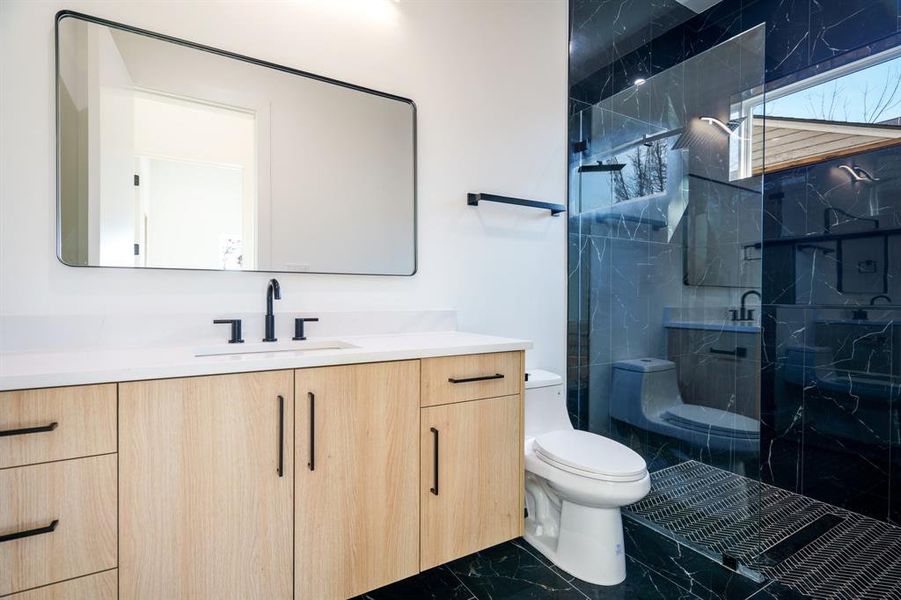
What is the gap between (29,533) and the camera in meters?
0.92

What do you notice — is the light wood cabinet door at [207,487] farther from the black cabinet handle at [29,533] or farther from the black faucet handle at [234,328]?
the black faucet handle at [234,328]

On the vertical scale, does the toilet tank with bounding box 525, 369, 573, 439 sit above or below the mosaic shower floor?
above

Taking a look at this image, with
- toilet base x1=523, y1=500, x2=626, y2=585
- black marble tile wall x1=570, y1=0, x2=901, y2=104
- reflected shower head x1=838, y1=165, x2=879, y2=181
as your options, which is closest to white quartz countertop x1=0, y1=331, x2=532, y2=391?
toilet base x1=523, y1=500, x2=626, y2=585

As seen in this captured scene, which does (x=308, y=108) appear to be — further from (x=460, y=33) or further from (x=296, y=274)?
(x=460, y=33)

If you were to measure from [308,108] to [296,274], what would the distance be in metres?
0.66

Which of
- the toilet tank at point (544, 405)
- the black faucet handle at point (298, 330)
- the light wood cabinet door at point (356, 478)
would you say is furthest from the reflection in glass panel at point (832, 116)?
the black faucet handle at point (298, 330)

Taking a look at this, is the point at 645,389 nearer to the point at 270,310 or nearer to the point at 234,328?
the point at 270,310

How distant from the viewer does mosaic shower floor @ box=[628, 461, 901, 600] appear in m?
1.64

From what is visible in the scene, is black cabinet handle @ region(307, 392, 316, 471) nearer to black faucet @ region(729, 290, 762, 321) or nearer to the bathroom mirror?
the bathroom mirror

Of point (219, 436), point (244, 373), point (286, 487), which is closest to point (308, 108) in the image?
point (244, 373)

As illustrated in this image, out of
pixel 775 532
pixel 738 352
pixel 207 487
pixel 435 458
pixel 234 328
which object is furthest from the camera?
pixel 738 352

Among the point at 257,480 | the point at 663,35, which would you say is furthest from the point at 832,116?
the point at 257,480

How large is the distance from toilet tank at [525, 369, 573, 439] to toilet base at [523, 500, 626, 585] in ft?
1.15

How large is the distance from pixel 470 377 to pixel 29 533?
1.15 m
